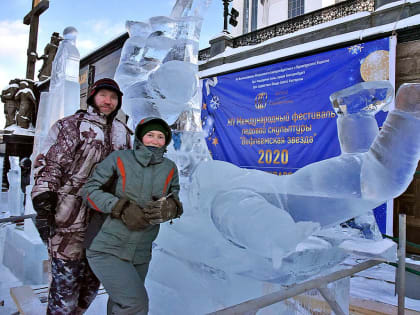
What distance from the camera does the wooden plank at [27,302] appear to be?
6.52ft

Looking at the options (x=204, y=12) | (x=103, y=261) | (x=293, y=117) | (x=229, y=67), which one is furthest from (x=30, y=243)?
(x=229, y=67)

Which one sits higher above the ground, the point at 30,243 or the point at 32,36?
the point at 32,36

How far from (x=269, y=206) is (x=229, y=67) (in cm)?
520

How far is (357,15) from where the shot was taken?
493 centimetres

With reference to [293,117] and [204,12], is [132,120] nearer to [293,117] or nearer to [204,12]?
[204,12]

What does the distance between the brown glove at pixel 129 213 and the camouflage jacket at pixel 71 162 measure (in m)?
0.39

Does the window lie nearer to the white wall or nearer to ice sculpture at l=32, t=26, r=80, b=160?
the white wall

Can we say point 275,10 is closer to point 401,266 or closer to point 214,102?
point 214,102

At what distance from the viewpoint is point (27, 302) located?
2.12 meters

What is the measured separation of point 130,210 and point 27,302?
1.45m

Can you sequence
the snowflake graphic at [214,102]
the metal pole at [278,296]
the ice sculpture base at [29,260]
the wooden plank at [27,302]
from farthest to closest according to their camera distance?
the snowflake graphic at [214,102] < the ice sculpture base at [29,260] < the wooden plank at [27,302] < the metal pole at [278,296]

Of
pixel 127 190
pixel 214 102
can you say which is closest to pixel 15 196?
pixel 214 102

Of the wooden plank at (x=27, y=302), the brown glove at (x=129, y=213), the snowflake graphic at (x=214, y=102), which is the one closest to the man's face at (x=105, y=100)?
the brown glove at (x=129, y=213)

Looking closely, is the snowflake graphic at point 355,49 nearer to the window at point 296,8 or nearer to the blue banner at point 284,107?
the blue banner at point 284,107
